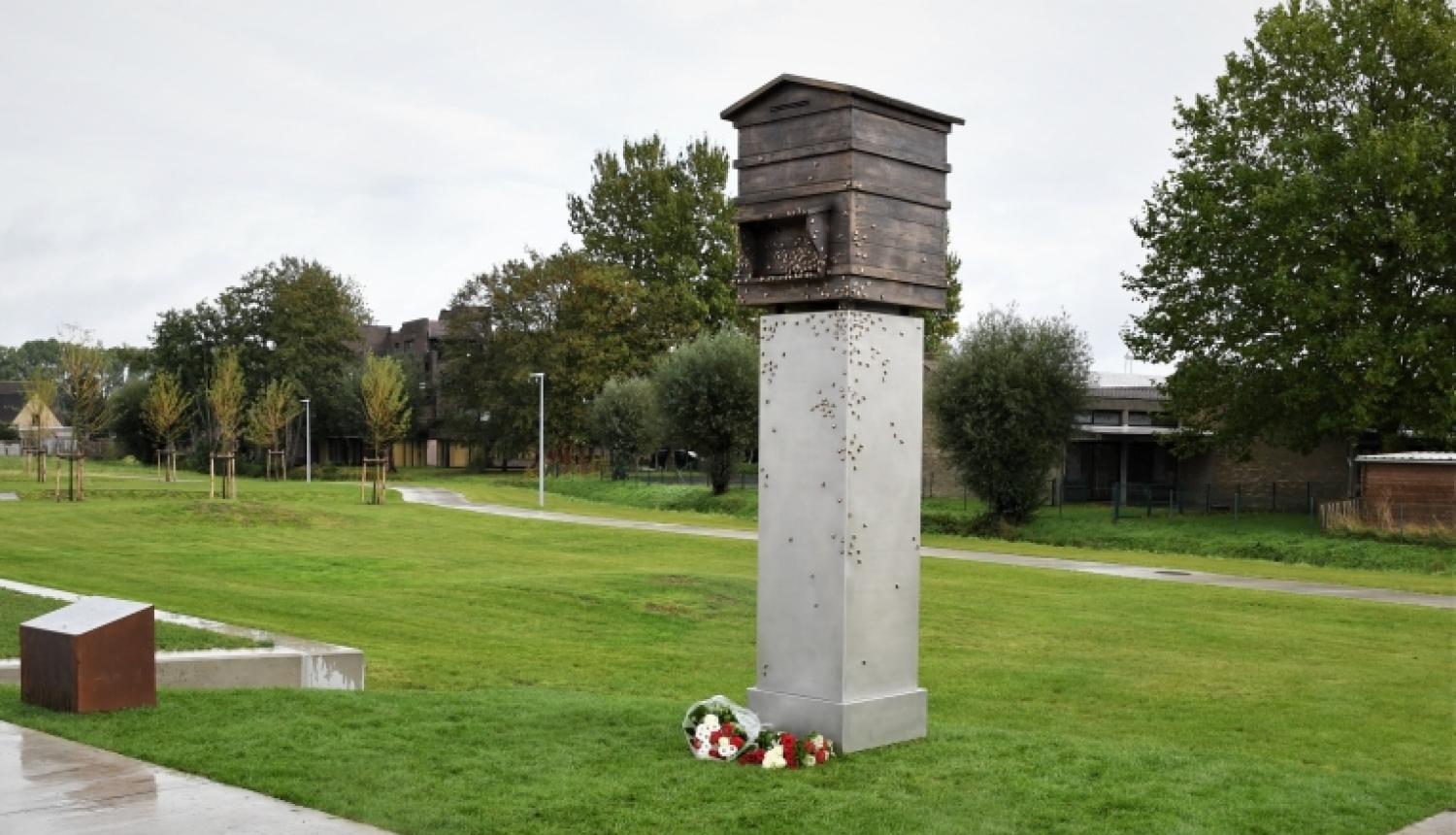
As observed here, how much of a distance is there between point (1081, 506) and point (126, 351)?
83.1m

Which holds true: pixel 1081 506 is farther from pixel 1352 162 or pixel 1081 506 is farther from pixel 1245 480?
pixel 1352 162

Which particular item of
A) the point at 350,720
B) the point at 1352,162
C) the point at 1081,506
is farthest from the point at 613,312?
the point at 350,720

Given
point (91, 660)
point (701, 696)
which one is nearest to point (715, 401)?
point (701, 696)

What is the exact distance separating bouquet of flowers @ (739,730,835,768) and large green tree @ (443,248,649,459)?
65162mm

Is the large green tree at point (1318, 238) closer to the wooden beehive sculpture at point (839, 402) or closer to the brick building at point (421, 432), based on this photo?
the wooden beehive sculpture at point (839, 402)

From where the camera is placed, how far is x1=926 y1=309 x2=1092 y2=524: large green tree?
42031 mm

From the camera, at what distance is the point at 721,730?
800 cm

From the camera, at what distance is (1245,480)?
157 ft

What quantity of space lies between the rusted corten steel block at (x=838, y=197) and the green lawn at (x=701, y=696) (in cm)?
291

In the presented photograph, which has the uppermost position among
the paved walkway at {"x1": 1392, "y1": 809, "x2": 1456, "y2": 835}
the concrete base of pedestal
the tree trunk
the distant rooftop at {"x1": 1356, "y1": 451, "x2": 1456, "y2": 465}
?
the distant rooftop at {"x1": 1356, "y1": 451, "x2": 1456, "y2": 465}

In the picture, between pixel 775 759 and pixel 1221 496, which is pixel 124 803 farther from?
pixel 1221 496

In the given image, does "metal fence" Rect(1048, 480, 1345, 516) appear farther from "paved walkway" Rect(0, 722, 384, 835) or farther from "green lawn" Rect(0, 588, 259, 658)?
"paved walkway" Rect(0, 722, 384, 835)

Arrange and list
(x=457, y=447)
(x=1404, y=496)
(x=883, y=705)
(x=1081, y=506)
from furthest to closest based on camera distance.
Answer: (x=457, y=447), (x=1081, y=506), (x=1404, y=496), (x=883, y=705)

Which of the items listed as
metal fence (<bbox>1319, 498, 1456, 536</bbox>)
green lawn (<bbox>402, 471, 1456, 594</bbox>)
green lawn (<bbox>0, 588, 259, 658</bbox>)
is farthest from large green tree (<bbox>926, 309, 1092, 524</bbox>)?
green lawn (<bbox>0, 588, 259, 658</bbox>)
